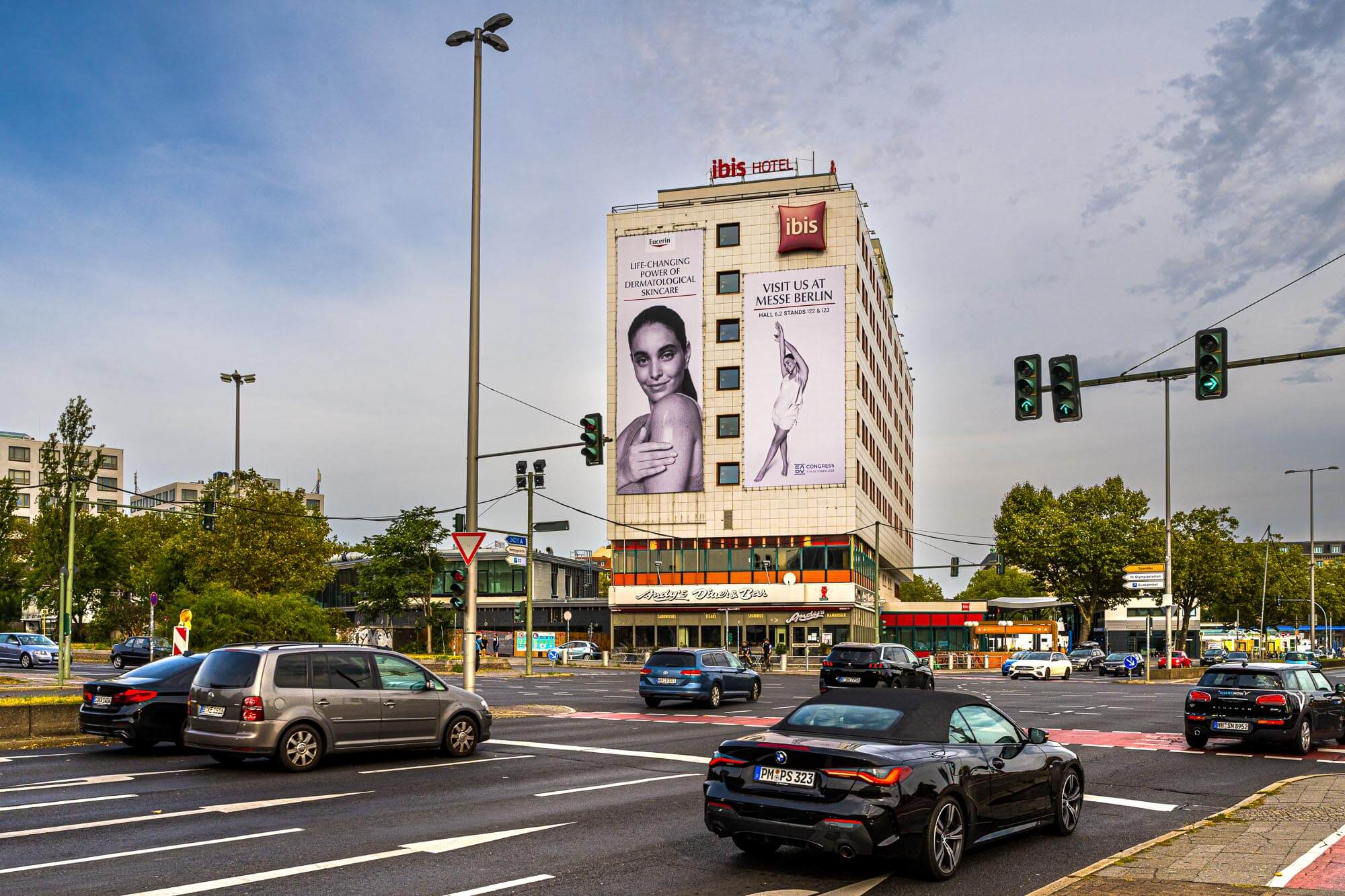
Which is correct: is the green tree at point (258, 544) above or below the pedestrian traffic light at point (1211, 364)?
below

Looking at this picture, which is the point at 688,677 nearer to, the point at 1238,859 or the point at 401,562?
the point at 1238,859

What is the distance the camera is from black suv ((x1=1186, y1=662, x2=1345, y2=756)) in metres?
19.8

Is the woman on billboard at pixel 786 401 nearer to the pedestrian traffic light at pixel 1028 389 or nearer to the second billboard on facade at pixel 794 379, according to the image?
the second billboard on facade at pixel 794 379

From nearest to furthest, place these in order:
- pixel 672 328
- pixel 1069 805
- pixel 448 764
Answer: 1. pixel 1069 805
2. pixel 448 764
3. pixel 672 328

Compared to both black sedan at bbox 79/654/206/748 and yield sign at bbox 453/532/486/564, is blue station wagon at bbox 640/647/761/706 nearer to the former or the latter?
yield sign at bbox 453/532/486/564

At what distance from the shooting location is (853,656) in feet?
116

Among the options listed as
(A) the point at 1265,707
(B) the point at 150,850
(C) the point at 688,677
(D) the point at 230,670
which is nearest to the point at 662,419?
(C) the point at 688,677

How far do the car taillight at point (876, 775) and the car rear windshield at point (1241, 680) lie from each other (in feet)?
44.3

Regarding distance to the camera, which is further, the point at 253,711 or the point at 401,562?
the point at 401,562

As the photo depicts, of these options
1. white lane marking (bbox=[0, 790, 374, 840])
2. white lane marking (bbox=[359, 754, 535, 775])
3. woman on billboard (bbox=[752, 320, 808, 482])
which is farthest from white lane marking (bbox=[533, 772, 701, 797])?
woman on billboard (bbox=[752, 320, 808, 482])

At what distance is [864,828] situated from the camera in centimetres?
843

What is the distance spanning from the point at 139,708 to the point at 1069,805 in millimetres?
12889

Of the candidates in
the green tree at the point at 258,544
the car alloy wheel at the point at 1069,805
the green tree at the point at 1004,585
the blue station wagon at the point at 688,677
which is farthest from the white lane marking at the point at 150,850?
the green tree at the point at 1004,585

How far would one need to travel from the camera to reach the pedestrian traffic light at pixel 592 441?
26000 mm
